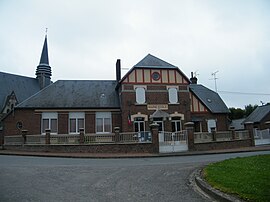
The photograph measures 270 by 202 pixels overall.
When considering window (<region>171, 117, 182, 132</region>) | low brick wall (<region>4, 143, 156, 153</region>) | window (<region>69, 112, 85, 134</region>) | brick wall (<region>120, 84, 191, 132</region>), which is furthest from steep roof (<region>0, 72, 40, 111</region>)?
window (<region>171, 117, 182, 132</region>)

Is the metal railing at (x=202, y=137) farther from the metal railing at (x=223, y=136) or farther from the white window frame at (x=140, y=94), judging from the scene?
the white window frame at (x=140, y=94)

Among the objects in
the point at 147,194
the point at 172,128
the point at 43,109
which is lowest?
the point at 147,194

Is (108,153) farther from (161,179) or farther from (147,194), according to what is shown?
(147,194)

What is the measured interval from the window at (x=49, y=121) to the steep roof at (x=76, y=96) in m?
0.77

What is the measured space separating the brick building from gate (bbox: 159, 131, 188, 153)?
5.09m

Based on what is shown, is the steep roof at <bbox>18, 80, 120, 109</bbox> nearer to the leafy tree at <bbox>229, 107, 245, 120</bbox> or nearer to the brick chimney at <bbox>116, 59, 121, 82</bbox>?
Answer: the brick chimney at <bbox>116, 59, 121, 82</bbox>

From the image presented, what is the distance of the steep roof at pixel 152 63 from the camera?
85.9 ft

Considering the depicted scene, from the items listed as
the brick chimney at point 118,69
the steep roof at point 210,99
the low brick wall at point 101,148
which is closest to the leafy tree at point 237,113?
the steep roof at point 210,99

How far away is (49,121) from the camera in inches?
989

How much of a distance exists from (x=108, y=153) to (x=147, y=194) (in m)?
13.0

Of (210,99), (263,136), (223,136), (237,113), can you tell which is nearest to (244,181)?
(223,136)

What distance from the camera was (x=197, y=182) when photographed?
763 centimetres

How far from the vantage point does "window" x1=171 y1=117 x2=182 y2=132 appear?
26.0m

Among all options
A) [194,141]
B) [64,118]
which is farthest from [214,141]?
[64,118]
